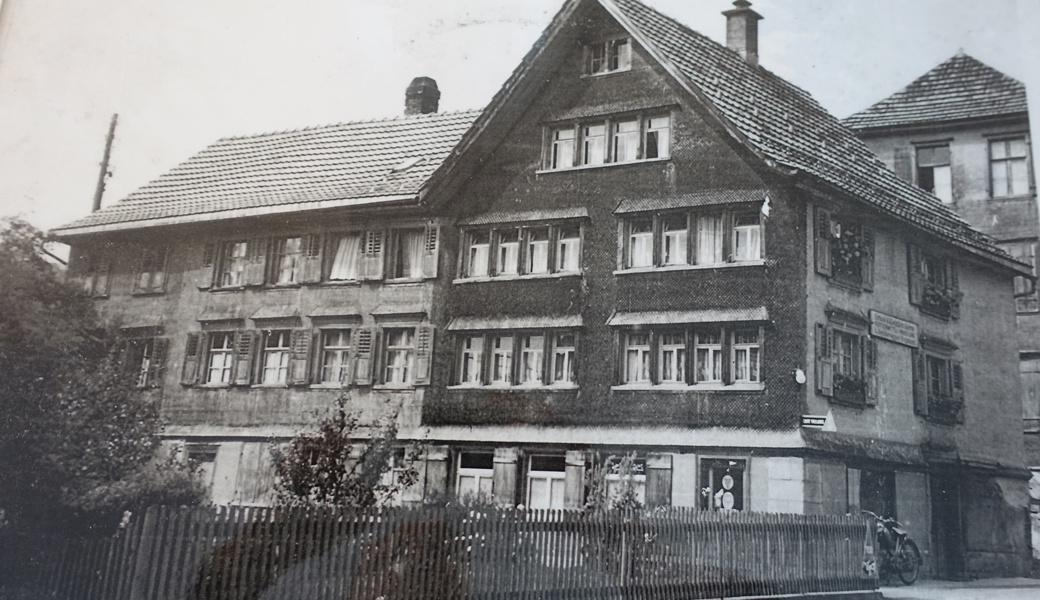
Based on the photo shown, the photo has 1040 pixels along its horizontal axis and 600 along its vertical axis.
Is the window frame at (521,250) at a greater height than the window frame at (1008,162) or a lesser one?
lesser

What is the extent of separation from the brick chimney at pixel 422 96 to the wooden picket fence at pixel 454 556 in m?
2.70

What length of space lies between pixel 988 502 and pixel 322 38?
609 centimetres

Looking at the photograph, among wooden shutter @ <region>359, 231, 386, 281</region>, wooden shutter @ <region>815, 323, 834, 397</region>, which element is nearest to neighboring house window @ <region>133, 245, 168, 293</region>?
wooden shutter @ <region>359, 231, 386, 281</region>

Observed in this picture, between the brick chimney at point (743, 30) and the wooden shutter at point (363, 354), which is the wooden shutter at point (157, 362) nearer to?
the wooden shutter at point (363, 354)

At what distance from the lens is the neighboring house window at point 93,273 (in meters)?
6.19

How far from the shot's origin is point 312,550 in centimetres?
557

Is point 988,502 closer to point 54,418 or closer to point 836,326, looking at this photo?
point 836,326

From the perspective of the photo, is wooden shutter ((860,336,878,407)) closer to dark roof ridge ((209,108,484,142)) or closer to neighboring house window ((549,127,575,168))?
neighboring house window ((549,127,575,168))

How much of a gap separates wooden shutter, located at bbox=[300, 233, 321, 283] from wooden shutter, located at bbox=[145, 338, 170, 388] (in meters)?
1.04

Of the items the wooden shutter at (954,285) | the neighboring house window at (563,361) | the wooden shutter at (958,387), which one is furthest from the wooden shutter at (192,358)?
the wooden shutter at (954,285)

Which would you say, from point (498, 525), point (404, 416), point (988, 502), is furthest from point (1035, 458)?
point (404, 416)

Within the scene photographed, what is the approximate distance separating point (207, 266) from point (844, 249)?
4895 mm

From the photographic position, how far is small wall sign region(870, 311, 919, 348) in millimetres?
7703

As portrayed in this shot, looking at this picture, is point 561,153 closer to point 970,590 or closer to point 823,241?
point 823,241
